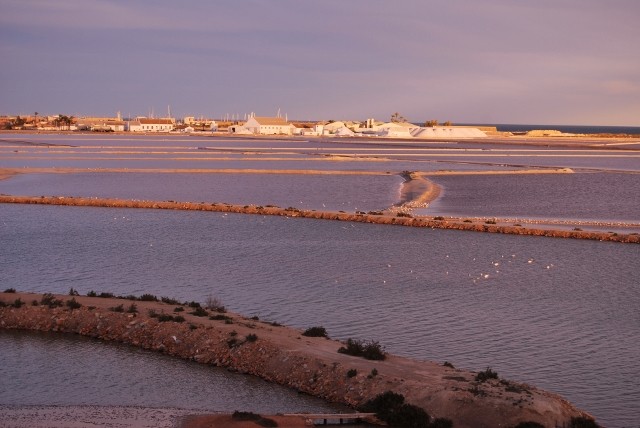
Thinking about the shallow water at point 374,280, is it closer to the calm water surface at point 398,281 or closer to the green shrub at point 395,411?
the calm water surface at point 398,281

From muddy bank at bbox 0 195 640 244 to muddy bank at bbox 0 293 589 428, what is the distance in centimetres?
1534

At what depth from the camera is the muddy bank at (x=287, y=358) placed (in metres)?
11.0

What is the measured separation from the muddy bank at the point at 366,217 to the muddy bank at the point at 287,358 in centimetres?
1534

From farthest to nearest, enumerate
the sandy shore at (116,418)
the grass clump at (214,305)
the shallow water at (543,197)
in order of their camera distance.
Answer: the shallow water at (543,197), the grass clump at (214,305), the sandy shore at (116,418)

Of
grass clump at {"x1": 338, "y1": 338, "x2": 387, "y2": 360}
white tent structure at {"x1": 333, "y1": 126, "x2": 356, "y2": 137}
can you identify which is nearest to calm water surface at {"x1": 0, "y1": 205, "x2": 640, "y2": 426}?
grass clump at {"x1": 338, "y1": 338, "x2": 387, "y2": 360}

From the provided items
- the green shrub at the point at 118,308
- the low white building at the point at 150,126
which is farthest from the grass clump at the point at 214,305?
the low white building at the point at 150,126

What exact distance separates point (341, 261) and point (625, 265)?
7.27 meters

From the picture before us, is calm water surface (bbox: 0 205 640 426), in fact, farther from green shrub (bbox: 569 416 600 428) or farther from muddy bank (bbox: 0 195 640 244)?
muddy bank (bbox: 0 195 640 244)

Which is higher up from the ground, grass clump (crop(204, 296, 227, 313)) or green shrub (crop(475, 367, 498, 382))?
green shrub (crop(475, 367, 498, 382))

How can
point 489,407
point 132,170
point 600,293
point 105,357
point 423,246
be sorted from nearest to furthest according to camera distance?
point 489,407
point 105,357
point 600,293
point 423,246
point 132,170

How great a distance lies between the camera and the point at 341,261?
23.0 meters

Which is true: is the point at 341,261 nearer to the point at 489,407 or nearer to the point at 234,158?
the point at 489,407

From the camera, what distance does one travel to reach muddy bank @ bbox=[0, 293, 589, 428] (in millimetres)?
11039

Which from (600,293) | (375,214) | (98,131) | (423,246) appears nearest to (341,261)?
(423,246)
